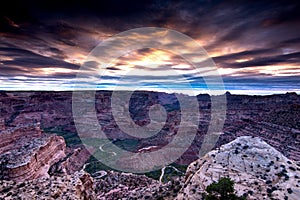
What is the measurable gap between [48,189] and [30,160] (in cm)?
2076

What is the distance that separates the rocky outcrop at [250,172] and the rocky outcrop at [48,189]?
1162 cm

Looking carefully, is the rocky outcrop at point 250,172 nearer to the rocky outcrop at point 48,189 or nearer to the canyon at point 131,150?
the canyon at point 131,150

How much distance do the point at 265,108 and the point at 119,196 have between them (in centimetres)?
9366

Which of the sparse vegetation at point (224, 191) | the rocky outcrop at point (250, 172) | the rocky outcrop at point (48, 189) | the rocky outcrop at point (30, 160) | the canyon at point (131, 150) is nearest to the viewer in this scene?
the sparse vegetation at point (224, 191)

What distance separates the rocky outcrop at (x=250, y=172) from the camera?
1506 cm

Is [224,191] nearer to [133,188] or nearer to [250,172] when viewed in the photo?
[250,172]

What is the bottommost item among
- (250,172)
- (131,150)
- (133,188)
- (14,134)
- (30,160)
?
(131,150)

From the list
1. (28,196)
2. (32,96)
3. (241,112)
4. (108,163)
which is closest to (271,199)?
(28,196)

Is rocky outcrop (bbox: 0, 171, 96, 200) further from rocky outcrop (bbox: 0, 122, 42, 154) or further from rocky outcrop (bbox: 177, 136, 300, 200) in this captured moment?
rocky outcrop (bbox: 0, 122, 42, 154)

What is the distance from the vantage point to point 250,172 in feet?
55.1

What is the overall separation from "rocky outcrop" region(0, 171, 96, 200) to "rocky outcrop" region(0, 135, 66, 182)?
1202cm

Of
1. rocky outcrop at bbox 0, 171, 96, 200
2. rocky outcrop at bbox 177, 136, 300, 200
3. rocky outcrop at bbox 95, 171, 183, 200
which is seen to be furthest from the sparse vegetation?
rocky outcrop at bbox 0, 171, 96, 200

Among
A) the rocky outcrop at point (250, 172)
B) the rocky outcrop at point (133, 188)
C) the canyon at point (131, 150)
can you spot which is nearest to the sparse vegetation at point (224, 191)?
the rocky outcrop at point (250, 172)

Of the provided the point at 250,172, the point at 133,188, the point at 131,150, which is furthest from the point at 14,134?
the point at 250,172
